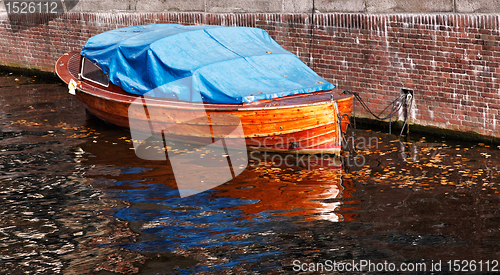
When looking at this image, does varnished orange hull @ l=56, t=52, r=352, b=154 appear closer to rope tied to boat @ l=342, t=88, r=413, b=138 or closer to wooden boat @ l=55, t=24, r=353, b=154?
wooden boat @ l=55, t=24, r=353, b=154

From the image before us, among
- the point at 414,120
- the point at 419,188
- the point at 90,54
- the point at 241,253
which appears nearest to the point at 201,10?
the point at 90,54

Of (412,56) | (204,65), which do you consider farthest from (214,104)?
(412,56)

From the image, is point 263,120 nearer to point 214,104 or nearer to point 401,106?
point 214,104

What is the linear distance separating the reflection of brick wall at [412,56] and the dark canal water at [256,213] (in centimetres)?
71

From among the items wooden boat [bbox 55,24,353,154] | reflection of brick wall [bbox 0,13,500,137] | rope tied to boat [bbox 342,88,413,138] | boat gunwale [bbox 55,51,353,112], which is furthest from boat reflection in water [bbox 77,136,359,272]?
reflection of brick wall [bbox 0,13,500,137]

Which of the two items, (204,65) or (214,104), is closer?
(214,104)

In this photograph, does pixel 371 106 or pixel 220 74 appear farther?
pixel 371 106

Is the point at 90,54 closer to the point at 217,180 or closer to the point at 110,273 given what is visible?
the point at 217,180

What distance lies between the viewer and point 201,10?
13703 millimetres

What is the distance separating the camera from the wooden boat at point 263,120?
8.75 metres

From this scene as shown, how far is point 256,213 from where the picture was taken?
6848mm

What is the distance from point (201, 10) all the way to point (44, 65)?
22.4 feet

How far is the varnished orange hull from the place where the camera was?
28.7 feet

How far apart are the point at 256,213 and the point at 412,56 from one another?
5253 millimetres
